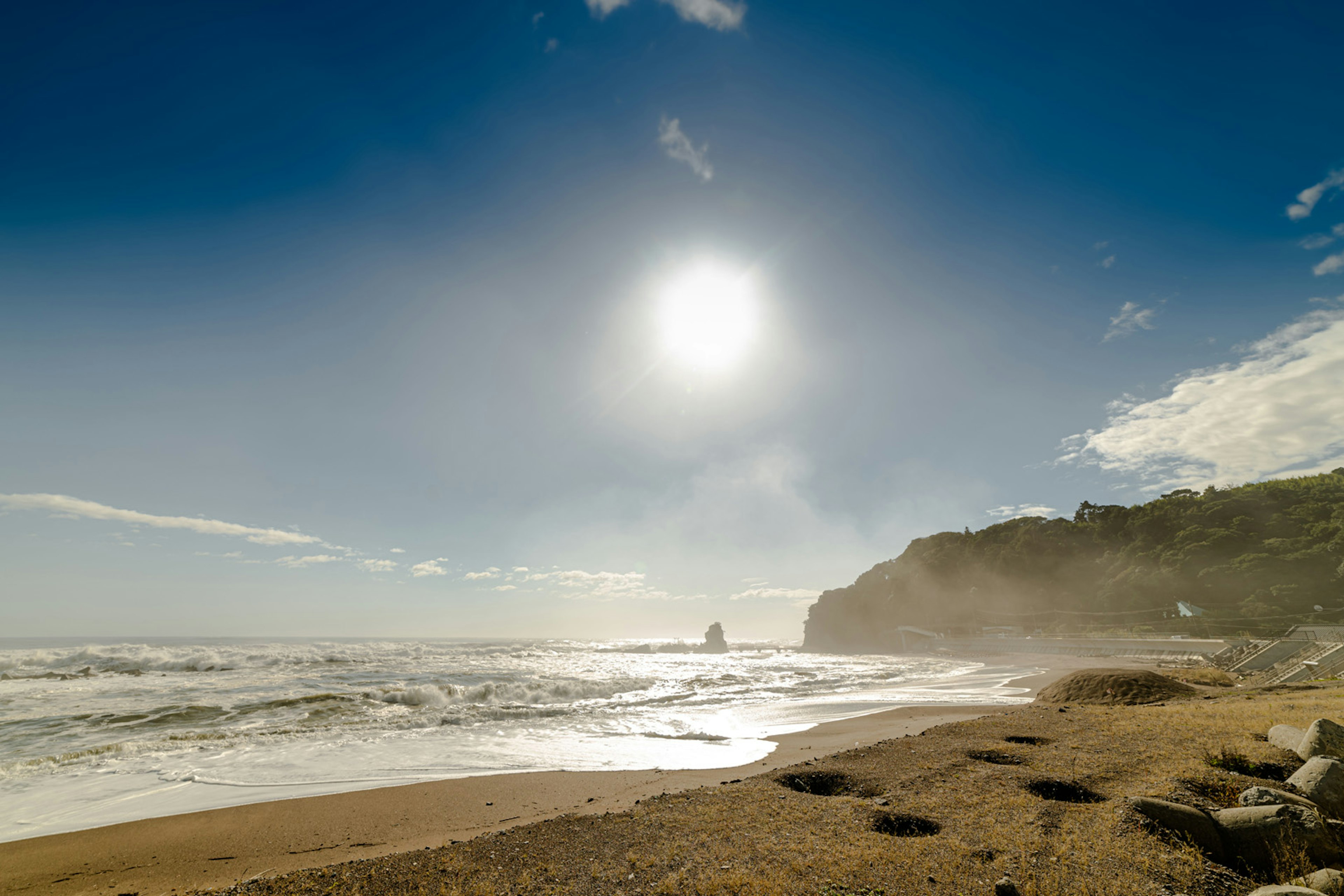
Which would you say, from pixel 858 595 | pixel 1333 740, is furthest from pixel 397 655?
pixel 858 595

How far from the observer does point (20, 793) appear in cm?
940

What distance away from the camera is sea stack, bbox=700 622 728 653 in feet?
387

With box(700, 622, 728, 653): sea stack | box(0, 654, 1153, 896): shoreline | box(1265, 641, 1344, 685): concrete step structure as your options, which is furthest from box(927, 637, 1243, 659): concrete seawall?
box(700, 622, 728, 653): sea stack

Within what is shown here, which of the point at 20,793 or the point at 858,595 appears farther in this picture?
the point at 858,595

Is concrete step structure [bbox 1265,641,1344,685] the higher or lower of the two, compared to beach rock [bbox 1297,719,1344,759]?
lower

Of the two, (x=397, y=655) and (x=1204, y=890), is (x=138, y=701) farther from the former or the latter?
(x=397, y=655)

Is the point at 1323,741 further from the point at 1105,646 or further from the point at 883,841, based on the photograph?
the point at 1105,646

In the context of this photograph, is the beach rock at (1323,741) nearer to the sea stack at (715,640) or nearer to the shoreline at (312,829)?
the shoreline at (312,829)

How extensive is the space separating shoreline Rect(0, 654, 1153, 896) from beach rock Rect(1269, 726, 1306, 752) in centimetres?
709

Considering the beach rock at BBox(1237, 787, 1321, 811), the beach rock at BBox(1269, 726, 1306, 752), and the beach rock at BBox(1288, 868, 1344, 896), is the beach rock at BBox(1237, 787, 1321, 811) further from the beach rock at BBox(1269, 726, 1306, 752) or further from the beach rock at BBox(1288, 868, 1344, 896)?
the beach rock at BBox(1269, 726, 1306, 752)

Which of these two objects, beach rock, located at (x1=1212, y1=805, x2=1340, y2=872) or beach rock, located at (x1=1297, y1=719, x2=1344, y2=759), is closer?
beach rock, located at (x1=1212, y1=805, x2=1340, y2=872)

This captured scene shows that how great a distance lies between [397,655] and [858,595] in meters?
89.9

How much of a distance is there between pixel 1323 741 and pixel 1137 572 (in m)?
73.9

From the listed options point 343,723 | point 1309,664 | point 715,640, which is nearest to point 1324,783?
point 343,723
